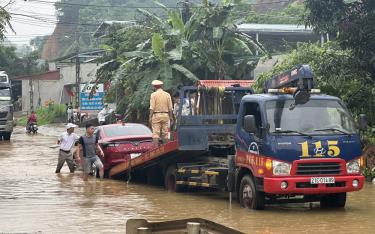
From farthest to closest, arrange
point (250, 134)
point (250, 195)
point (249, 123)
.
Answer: point (250, 134) → point (250, 195) → point (249, 123)

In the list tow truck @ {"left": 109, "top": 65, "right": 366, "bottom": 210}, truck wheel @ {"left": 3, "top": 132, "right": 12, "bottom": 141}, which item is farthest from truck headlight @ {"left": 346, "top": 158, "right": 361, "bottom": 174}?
truck wheel @ {"left": 3, "top": 132, "right": 12, "bottom": 141}

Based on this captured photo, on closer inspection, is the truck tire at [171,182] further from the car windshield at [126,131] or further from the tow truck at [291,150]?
the car windshield at [126,131]

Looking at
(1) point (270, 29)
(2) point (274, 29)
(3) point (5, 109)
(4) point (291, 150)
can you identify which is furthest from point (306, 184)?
(2) point (274, 29)

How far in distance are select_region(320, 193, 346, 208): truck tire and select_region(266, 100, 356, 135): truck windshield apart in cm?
119

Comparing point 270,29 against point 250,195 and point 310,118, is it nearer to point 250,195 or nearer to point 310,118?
point 310,118

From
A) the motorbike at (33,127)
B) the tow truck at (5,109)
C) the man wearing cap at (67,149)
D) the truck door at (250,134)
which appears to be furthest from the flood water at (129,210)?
the motorbike at (33,127)

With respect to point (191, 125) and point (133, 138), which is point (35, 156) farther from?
point (191, 125)

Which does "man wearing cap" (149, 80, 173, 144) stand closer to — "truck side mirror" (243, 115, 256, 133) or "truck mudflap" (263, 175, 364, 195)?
"truck side mirror" (243, 115, 256, 133)

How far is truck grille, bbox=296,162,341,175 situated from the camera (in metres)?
11.2

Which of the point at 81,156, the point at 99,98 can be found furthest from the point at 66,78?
the point at 81,156

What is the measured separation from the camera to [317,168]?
1129 cm

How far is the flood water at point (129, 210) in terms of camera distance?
405 inches

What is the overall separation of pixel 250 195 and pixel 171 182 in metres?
3.67

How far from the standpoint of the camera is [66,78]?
62750 mm
